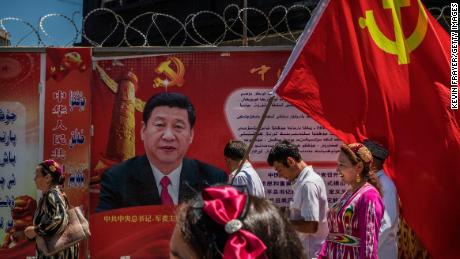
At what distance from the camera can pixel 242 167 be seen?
5605 mm

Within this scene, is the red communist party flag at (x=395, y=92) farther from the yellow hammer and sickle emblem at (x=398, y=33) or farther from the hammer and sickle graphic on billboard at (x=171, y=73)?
the hammer and sickle graphic on billboard at (x=171, y=73)

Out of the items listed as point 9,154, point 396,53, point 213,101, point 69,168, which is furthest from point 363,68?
point 9,154

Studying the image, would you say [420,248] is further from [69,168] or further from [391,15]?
[69,168]

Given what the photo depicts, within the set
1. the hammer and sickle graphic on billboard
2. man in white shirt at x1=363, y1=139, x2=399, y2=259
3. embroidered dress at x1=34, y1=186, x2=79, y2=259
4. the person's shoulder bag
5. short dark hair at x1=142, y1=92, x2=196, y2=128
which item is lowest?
the person's shoulder bag

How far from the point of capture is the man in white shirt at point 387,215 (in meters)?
4.33

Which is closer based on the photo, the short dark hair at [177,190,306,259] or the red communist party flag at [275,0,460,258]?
the short dark hair at [177,190,306,259]

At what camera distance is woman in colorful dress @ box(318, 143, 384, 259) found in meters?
3.72

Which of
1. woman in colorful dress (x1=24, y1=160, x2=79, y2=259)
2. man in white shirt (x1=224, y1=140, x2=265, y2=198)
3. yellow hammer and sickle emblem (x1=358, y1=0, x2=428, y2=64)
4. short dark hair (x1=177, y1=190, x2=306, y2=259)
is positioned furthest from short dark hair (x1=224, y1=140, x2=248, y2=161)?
short dark hair (x1=177, y1=190, x2=306, y2=259)

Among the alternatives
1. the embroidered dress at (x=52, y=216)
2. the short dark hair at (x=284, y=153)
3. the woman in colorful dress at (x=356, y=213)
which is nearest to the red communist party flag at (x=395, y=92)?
the woman in colorful dress at (x=356, y=213)

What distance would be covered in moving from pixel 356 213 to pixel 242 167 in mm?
1922

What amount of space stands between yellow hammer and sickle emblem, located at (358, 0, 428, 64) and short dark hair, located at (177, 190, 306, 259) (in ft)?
10.2

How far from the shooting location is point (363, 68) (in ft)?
15.2

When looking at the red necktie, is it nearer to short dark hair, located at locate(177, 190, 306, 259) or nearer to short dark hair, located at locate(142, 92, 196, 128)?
short dark hair, located at locate(142, 92, 196, 128)

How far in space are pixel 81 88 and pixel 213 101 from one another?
1.36m
